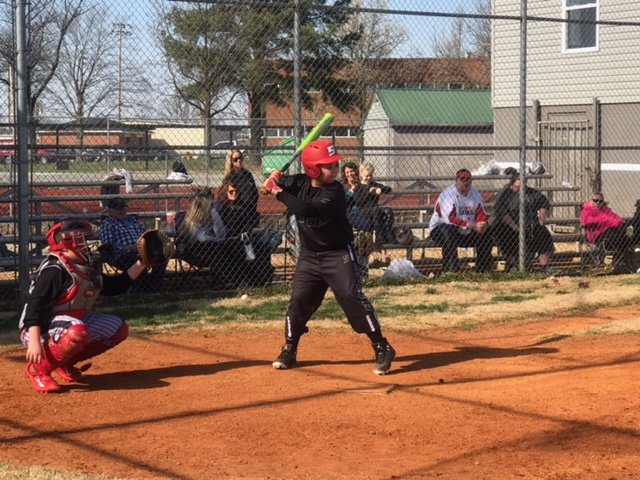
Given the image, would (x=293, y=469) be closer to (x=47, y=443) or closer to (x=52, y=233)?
(x=47, y=443)

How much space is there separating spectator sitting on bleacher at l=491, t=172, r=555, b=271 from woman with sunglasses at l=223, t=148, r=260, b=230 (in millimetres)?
3385

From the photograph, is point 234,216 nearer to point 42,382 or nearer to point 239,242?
point 239,242

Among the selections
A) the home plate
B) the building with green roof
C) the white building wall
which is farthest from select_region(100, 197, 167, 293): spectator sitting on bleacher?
the white building wall

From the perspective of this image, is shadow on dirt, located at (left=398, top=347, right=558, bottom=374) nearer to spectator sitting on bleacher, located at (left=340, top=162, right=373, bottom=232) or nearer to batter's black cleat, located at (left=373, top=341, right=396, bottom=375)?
batter's black cleat, located at (left=373, top=341, right=396, bottom=375)

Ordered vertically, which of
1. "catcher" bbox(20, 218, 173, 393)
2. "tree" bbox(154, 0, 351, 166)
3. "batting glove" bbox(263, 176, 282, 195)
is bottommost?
"catcher" bbox(20, 218, 173, 393)

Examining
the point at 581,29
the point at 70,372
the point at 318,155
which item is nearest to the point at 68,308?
the point at 70,372

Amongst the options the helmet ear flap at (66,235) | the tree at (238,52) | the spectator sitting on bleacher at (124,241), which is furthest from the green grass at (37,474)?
the tree at (238,52)

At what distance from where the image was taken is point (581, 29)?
67.7 feet

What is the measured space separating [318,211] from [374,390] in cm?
133

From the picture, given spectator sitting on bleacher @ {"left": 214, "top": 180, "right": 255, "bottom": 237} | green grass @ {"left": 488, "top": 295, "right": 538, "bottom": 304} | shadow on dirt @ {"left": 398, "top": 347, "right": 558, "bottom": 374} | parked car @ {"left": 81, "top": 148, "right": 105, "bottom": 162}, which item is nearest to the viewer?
shadow on dirt @ {"left": 398, "top": 347, "right": 558, "bottom": 374}

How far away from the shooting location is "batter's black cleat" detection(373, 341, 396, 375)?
276 inches

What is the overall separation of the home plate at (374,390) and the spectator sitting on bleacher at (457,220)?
5738mm

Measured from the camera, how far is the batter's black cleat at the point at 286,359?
7.19 m

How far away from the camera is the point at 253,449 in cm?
518
